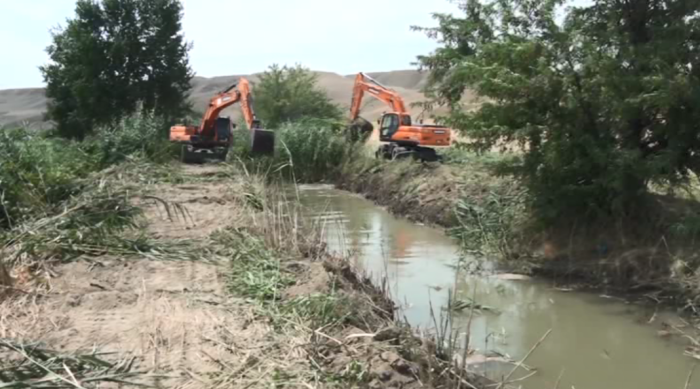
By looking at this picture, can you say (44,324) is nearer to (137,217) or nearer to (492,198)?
(137,217)

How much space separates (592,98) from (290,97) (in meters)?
28.1

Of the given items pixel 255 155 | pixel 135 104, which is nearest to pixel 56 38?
pixel 135 104

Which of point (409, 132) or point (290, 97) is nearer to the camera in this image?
point (409, 132)

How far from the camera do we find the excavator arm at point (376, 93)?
18812 millimetres

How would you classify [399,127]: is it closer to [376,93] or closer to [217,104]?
[376,93]

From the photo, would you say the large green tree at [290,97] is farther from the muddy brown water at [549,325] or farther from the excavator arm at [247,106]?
the muddy brown water at [549,325]

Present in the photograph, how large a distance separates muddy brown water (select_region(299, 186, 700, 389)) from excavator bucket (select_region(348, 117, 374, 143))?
34.8ft

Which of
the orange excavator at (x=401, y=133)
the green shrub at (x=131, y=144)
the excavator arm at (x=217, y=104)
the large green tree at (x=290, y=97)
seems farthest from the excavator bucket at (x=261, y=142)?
the large green tree at (x=290, y=97)

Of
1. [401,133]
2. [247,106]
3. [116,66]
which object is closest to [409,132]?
[401,133]

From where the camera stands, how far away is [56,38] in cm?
3167

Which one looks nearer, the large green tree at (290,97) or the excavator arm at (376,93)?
the excavator arm at (376,93)

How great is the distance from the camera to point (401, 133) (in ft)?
59.6

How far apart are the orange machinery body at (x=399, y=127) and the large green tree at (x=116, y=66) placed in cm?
1202

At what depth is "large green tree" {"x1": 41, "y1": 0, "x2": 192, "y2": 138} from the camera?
2836 cm
